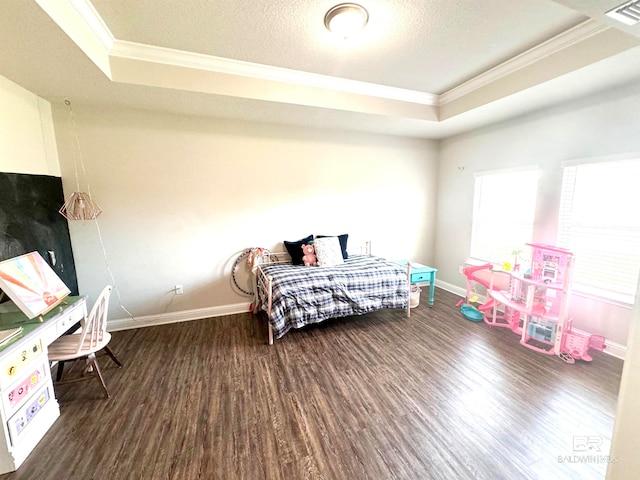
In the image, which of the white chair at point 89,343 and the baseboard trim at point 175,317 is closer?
the white chair at point 89,343

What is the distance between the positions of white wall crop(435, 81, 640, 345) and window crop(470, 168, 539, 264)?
4.0 inches

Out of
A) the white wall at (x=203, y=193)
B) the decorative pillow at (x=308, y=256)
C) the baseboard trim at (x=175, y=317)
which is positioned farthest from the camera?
the decorative pillow at (x=308, y=256)

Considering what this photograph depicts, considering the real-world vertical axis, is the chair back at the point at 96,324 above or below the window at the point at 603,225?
below

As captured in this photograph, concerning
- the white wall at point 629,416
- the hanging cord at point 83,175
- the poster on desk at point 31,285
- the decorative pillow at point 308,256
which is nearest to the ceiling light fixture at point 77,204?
the hanging cord at point 83,175

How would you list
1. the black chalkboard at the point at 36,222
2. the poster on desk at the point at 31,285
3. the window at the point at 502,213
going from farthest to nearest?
1. the window at the point at 502,213
2. the black chalkboard at the point at 36,222
3. the poster on desk at the point at 31,285

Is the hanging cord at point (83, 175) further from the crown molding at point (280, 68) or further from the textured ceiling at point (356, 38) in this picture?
the textured ceiling at point (356, 38)

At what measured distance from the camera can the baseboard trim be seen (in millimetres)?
3115

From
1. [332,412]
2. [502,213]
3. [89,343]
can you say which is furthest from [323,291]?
[502,213]

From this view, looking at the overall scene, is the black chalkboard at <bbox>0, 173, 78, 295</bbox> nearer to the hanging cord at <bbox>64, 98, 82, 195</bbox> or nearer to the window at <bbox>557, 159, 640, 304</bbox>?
the hanging cord at <bbox>64, 98, 82, 195</bbox>

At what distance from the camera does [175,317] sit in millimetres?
3322

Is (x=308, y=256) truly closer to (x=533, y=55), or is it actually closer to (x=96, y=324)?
(x=96, y=324)

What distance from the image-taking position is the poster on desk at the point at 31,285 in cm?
171

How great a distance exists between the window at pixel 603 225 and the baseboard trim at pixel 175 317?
13.2 ft

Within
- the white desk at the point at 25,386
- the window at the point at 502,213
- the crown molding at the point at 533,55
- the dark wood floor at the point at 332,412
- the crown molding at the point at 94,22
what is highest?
→ the crown molding at the point at 94,22
